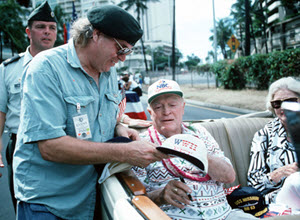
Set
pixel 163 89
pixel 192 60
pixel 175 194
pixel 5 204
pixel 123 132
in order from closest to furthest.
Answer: pixel 175 194
pixel 123 132
pixel 163 89
pixel 5 204
pixel 192 60

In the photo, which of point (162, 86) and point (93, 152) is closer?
point (93, 152)

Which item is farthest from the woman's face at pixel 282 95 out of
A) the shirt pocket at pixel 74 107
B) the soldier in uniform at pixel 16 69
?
the soldier in uniform at pixel 16 69

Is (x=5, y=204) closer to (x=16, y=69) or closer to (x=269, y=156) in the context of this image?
(x=16, y=69)

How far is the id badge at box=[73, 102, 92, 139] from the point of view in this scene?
1.50 m

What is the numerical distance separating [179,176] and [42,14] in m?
2.00

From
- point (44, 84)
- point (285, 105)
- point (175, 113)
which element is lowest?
point (175, 113)

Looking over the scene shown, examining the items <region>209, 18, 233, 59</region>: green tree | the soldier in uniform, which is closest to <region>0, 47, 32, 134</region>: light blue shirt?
the soldier in uniform

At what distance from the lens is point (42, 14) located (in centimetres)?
251

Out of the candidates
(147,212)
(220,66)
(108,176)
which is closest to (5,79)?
(108,176)

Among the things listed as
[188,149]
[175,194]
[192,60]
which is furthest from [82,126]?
[192,60]

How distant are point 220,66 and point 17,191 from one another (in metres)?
19.2

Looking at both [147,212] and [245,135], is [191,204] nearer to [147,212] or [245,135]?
[147,212]

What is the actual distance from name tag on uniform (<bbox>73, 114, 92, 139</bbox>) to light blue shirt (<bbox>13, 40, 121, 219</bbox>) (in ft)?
0.11

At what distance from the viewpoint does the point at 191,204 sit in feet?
5.95
